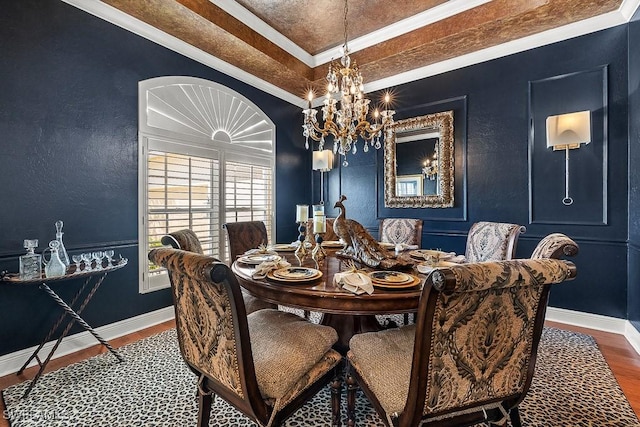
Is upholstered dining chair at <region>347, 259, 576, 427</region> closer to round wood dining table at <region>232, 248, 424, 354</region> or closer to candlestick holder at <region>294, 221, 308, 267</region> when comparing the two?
round wood dining table at <region>232, 248, 424, 354</region>

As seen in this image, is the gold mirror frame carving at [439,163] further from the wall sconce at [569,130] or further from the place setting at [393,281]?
the place setting at [393,281]

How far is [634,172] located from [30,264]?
499 cm

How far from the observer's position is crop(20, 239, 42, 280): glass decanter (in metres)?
2.06

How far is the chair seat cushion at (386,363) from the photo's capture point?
3.68ft

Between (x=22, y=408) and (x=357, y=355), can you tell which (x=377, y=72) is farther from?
(x=22, y=408)

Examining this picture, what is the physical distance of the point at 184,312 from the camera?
1.32 m

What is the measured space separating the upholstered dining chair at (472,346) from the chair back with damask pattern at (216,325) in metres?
0.53

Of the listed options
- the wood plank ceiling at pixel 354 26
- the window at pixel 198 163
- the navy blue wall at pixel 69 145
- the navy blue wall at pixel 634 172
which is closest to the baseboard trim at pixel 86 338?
the navy blue wall at pixel 69 145

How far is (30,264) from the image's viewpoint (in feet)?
6.84

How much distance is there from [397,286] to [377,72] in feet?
11.4

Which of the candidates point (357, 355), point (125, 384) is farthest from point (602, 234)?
point (125, 384)

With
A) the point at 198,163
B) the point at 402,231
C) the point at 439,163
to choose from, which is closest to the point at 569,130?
the point at 439,163

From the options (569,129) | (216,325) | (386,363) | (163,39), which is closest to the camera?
(216,325)

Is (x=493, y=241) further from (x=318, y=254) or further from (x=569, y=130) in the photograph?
(x=318, y=254)
